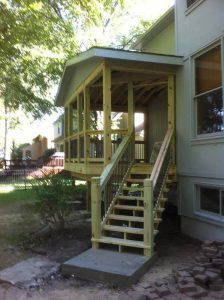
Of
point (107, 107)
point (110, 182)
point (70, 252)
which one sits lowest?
point (70, 252)

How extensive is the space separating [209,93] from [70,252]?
14.4ft

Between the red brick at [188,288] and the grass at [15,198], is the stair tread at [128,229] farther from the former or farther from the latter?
the grass at [15,198]

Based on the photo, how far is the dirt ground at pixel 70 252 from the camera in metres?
5.73

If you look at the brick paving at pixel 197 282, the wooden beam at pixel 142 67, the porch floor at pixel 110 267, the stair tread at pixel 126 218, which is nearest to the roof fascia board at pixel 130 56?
the wooden beam at pixel 142 67

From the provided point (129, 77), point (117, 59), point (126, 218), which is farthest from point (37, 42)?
point (126, 218)

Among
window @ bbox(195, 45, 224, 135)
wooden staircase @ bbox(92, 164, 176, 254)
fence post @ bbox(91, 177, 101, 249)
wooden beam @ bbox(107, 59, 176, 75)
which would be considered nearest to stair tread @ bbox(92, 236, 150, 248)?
wooden staircase @ bbox(92, 164, 176, 254)

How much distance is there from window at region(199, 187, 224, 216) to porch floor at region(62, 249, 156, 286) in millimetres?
1901

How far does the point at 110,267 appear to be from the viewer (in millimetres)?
6301

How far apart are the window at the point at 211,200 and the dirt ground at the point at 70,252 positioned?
0.79 metres

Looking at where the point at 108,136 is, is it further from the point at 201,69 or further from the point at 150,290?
the point at 150,290

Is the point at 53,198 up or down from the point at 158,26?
down

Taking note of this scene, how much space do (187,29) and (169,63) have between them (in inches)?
36.2

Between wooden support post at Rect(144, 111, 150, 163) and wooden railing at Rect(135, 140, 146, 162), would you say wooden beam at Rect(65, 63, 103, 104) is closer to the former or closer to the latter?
A: wooden support post at Rect(144, 111, 150, 163)

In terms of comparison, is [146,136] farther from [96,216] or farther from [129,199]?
[96,216]
